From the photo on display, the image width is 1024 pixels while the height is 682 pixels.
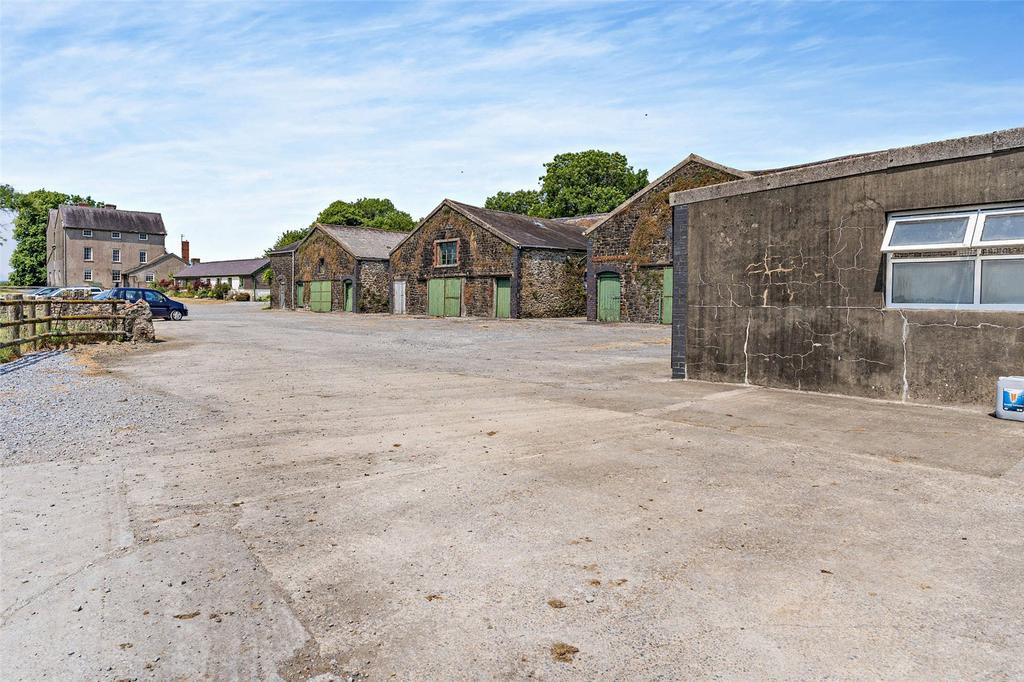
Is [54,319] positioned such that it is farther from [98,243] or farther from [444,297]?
[98,243]

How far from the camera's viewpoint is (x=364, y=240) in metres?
46.5

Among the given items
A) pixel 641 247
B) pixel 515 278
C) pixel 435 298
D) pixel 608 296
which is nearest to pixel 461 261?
pixel 435 298

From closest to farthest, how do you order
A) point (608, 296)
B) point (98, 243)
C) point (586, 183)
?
point (608, 296) < point (586, 183) < point (98, 243)

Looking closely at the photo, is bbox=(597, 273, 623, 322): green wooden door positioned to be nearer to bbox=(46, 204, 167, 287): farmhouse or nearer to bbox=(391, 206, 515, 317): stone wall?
bbox=(391, 206, 515, 317): stone wall

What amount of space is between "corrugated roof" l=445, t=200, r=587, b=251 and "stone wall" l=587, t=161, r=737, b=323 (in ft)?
14.9

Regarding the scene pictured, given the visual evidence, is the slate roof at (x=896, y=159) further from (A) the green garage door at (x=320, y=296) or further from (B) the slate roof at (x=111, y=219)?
(B) the slate roof at (x=111, y=219)

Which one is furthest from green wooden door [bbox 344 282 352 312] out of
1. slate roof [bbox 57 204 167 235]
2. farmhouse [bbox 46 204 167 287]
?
slate roof [bbox 57 204 167 235]

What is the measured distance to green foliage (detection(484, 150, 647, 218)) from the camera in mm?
62375

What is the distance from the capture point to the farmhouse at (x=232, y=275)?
73312 millimetres

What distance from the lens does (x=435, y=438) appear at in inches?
272

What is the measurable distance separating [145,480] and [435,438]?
8.94 ft

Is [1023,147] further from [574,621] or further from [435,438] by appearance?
[574,621]

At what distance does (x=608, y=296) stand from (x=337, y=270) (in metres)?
22.1

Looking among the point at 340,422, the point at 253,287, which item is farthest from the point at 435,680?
the point at 253,287
